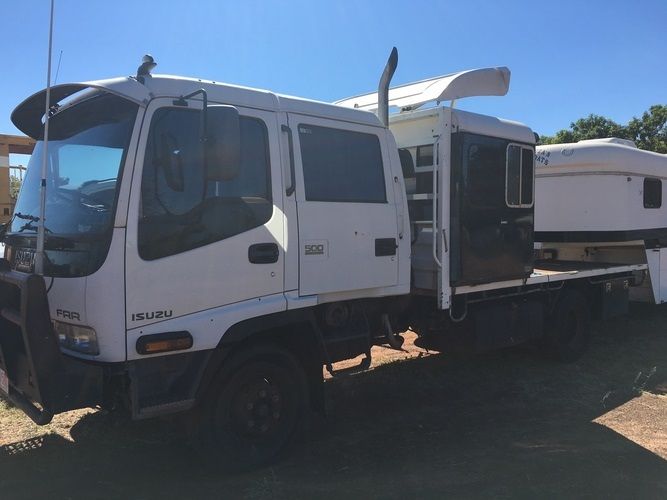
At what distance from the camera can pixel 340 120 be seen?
180 inches

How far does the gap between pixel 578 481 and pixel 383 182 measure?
2.75m

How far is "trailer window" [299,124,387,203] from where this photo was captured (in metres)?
4.33

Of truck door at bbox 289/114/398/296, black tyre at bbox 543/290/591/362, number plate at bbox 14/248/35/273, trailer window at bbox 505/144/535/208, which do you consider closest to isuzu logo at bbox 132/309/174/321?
number plate at bbox 14/248/35/273

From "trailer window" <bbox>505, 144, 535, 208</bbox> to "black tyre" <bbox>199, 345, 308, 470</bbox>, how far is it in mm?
3058

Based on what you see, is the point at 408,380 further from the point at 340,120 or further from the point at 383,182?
the point at 340,120

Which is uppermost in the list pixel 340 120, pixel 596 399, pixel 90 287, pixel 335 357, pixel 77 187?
pixel 340 120

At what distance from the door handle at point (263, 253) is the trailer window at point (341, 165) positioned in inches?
20.3

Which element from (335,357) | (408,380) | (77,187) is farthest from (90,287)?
(408,380)

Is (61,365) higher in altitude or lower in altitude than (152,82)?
lower

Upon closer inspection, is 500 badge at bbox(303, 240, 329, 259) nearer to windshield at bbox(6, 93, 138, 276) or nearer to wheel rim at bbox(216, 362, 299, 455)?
wheel rim at bbox(216, 362, 299, 455)

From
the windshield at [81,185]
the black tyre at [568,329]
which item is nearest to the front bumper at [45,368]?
the windshield at [81,185]

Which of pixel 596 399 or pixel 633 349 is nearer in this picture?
pixel 596 399

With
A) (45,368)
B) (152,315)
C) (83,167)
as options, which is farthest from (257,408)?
(83,167)

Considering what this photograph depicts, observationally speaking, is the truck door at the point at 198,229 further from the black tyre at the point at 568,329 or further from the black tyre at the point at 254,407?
the black tyre at the point at 568,329
